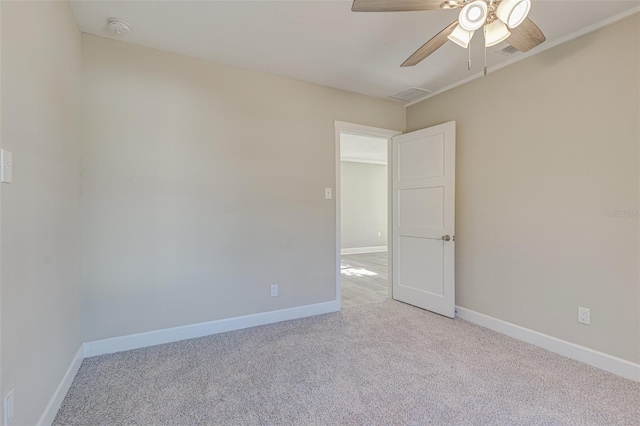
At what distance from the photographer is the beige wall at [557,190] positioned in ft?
6.90

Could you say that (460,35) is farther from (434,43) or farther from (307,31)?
(307,31)

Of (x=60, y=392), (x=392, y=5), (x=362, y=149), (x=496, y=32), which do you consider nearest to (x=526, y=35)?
(x=496, y=32)

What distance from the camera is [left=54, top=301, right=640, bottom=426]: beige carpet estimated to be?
1.68m

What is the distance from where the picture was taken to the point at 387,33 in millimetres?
2309

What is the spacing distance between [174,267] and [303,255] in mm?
1257

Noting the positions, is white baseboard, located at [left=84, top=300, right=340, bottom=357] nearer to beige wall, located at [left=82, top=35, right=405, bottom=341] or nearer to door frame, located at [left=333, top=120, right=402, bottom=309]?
beige wall, located at [left=82, top=35, right=405, bottom=341]

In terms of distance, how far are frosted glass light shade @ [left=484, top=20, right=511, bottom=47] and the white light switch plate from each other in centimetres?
236

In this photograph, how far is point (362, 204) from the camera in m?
8.31

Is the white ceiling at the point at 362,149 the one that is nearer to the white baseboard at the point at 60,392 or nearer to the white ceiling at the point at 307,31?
the white ceiling at the point at 307,31

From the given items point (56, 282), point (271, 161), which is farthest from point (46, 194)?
point (271, 161)

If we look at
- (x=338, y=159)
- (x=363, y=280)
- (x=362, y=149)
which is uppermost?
(x=362, y=149)

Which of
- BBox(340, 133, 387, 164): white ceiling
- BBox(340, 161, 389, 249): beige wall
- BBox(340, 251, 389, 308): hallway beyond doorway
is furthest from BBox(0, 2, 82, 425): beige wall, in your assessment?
BBox(340, 161, 389, 249): beige wall

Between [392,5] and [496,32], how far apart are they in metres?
0.66

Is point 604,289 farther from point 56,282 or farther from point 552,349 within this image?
point 56,282
